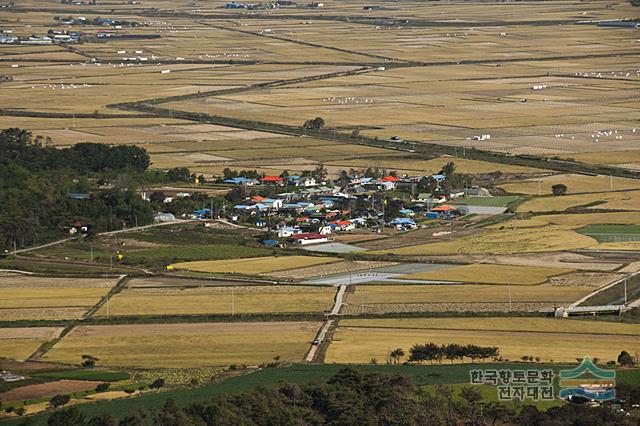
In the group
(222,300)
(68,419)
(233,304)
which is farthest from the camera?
(222,300)

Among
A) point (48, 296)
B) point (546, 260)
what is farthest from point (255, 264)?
point (546, 260)

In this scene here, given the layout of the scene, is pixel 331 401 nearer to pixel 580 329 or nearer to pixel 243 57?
pixel 580 329

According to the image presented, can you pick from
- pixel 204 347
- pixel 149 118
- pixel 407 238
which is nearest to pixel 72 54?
pixel 149 118

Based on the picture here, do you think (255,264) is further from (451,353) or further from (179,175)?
(179,175)

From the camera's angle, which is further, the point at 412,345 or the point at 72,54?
the point at 72,54
